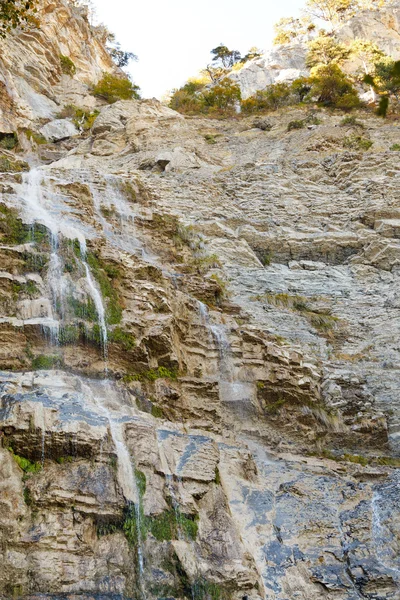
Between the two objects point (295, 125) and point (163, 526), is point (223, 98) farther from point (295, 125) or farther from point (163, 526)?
point (163, 526)

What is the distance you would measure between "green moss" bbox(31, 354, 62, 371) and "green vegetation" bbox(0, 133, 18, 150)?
1810 centimetres

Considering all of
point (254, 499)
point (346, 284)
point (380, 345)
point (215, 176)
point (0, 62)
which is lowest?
point (254, 499)

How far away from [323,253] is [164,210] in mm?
5889

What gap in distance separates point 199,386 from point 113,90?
32.0 meters

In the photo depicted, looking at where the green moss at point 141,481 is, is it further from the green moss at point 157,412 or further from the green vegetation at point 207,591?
the green moss at point 157,412

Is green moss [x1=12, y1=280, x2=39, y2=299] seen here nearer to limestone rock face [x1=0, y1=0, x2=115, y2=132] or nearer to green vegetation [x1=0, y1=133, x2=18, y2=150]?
green vegetation [x1=0, y1=133, x2=18, y2=150]

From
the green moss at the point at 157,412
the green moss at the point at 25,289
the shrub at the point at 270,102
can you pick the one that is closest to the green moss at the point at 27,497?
the green moss at the point at 157,412

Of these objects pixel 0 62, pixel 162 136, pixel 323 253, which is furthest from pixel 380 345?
pixel 0 62

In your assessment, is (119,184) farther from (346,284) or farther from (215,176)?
(346,284)

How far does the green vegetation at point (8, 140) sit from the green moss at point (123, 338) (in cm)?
1753

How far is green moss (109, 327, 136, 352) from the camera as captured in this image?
11.2m

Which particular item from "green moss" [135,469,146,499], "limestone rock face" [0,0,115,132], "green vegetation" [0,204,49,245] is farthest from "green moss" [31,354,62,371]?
"limestone rock face" [0,0,115,132]

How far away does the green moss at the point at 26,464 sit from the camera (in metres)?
7.74

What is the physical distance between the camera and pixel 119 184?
1995 cm
